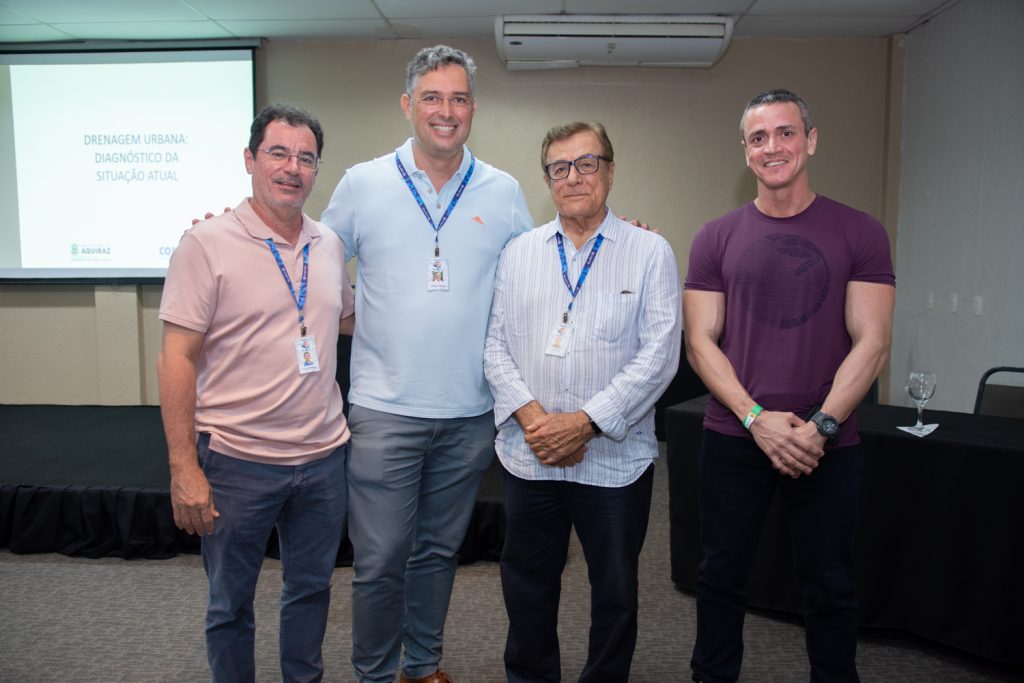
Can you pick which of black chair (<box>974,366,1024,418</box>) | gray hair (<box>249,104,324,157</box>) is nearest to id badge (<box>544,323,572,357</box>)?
gray hair (<box>249,104,324,157</box>)

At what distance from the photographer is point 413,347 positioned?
6.54 feet

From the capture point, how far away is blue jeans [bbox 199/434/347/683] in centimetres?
180

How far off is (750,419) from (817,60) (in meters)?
4.75

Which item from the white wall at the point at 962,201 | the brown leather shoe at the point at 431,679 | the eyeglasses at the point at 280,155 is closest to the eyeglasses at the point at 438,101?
the eyeglasses at the point at 280,155

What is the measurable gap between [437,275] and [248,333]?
1.63 ft

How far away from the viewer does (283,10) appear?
5066 millimetres

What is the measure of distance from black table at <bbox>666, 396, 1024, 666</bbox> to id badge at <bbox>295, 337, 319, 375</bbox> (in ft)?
5.87

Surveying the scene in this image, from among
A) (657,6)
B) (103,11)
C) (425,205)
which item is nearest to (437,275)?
(425,205)

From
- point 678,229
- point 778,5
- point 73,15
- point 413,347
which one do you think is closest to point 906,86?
point 778,5

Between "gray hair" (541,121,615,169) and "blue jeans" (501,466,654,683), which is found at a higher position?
"gray hair" (541,121,615,169)

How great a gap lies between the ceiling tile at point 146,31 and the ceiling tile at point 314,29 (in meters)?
0.18

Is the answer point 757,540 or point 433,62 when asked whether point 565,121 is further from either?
point 757,540

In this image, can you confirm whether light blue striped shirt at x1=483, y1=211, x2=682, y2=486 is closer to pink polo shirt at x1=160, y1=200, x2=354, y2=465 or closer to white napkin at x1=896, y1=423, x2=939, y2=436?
pink polo shirt at x1=160, y1=200, x2=354, y2=465

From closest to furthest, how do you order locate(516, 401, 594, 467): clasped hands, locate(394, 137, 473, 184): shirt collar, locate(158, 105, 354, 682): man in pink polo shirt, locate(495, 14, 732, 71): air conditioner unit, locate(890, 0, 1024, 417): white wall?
locate(158, 105, 354, 682): man in pink polo shirt → locate(516, 401, 594, 467): clasped hands → locate(394, 137, 473, 184): shirt collar → locate(890, 0, 1024, 417): white wall → locate(495, 14, 732, 71): air conditioner unit
